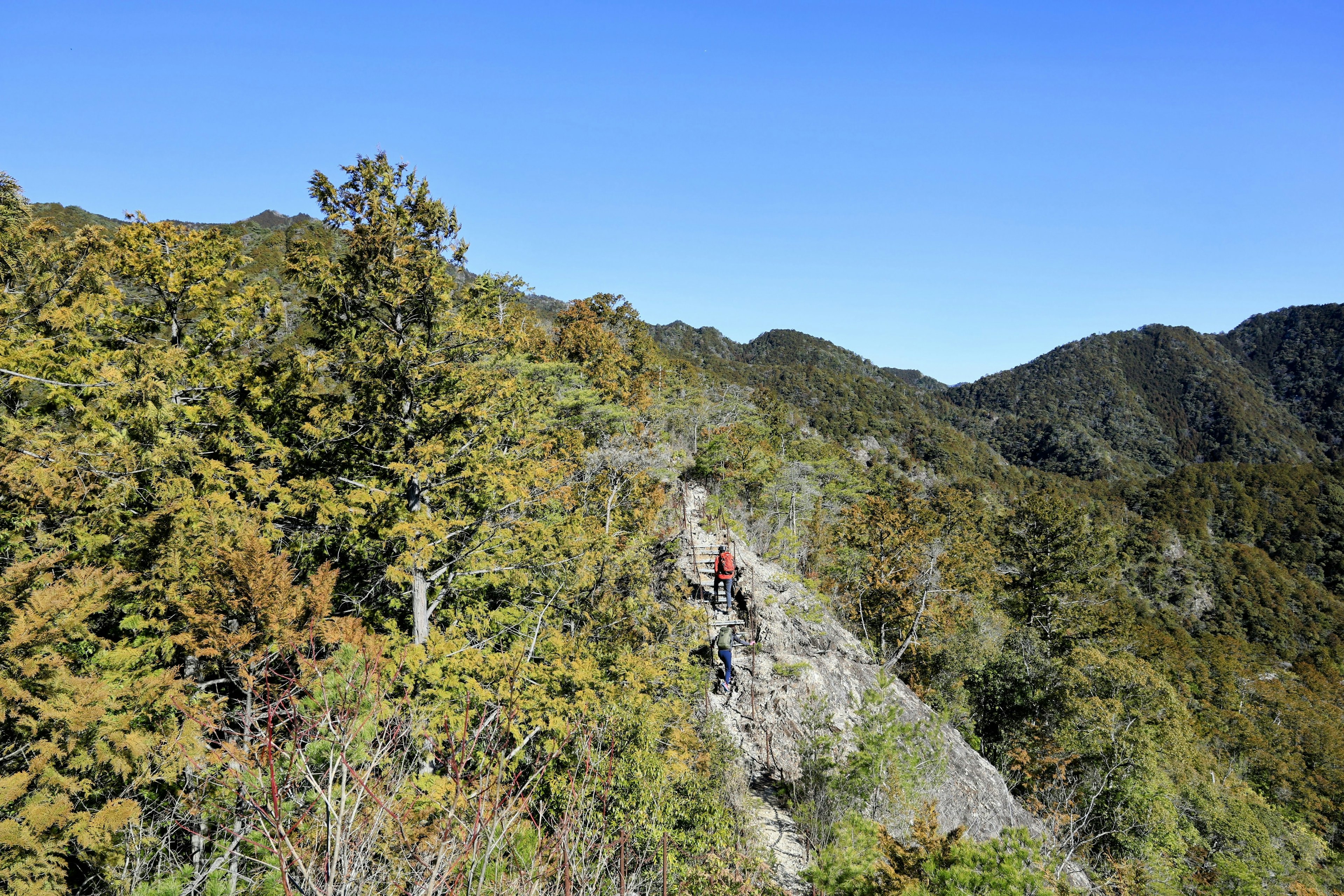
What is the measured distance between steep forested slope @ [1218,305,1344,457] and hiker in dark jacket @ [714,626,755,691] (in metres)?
207

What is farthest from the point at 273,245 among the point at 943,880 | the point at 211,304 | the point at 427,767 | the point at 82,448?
the point at 943,880

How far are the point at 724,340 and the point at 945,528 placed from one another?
133676mm

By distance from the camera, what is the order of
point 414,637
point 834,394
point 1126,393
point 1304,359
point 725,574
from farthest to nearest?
point 1304,359
point 1126,393
point 834,394
point 725,574
point 414,637

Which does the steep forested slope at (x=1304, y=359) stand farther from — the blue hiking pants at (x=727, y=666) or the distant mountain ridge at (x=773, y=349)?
the blue hiking pants at (x=727, y=666)

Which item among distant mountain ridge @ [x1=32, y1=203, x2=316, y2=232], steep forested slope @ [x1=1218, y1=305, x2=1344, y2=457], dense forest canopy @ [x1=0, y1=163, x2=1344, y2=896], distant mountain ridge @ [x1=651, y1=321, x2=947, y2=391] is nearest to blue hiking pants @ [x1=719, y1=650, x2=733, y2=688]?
dense forest canopy @ [x1=0, y1=163, x2=1344, y2=896]

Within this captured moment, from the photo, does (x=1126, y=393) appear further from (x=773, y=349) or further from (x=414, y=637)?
(x=414, y=637)

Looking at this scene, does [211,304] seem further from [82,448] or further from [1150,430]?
[1150,430]

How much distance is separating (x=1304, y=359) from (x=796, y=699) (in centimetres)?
24717

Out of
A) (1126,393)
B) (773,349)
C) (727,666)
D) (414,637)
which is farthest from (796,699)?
(1126,393)

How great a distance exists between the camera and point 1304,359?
16975cm

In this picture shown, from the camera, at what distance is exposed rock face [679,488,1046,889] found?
494 inches

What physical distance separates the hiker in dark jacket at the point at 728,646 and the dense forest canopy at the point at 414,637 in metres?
1.19

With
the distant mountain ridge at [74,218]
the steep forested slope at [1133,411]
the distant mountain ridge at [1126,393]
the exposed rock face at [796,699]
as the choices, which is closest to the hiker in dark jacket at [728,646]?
the exposed rock face at [796,699]

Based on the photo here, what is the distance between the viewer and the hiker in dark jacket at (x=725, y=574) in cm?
1407
